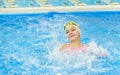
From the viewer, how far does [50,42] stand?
225 inches

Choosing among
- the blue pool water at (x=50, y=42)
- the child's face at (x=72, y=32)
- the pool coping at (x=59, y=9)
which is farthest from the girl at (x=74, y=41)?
the pool coping at (x=59, y=9)

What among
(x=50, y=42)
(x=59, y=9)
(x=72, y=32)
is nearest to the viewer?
(x=72, y=32)

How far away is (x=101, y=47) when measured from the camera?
5.26 metres

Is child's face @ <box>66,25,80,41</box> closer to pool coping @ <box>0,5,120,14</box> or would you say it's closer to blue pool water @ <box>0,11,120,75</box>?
blue pool water @ <box>0,11,120,75</box>

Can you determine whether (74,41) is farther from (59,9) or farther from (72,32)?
(59,9)

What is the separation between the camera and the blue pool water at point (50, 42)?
483cm

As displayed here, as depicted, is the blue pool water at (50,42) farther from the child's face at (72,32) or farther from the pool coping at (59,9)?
the child's face at (72,32)

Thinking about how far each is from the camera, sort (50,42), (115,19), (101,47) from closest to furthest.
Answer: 1. (101,47)
2. (50,42)
3. (115,19)

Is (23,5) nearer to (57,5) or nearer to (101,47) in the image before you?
(57,5)

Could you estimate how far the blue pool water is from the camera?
4.83m

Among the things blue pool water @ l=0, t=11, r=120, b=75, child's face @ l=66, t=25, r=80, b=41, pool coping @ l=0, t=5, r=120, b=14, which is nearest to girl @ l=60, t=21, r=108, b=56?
child's face @ l=66, t=25, r=80, b=41

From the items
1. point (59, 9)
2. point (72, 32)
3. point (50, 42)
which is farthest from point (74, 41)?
point (59, 9)

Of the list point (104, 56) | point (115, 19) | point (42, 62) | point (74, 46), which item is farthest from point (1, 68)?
point (115, 19)

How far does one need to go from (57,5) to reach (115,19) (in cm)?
137
